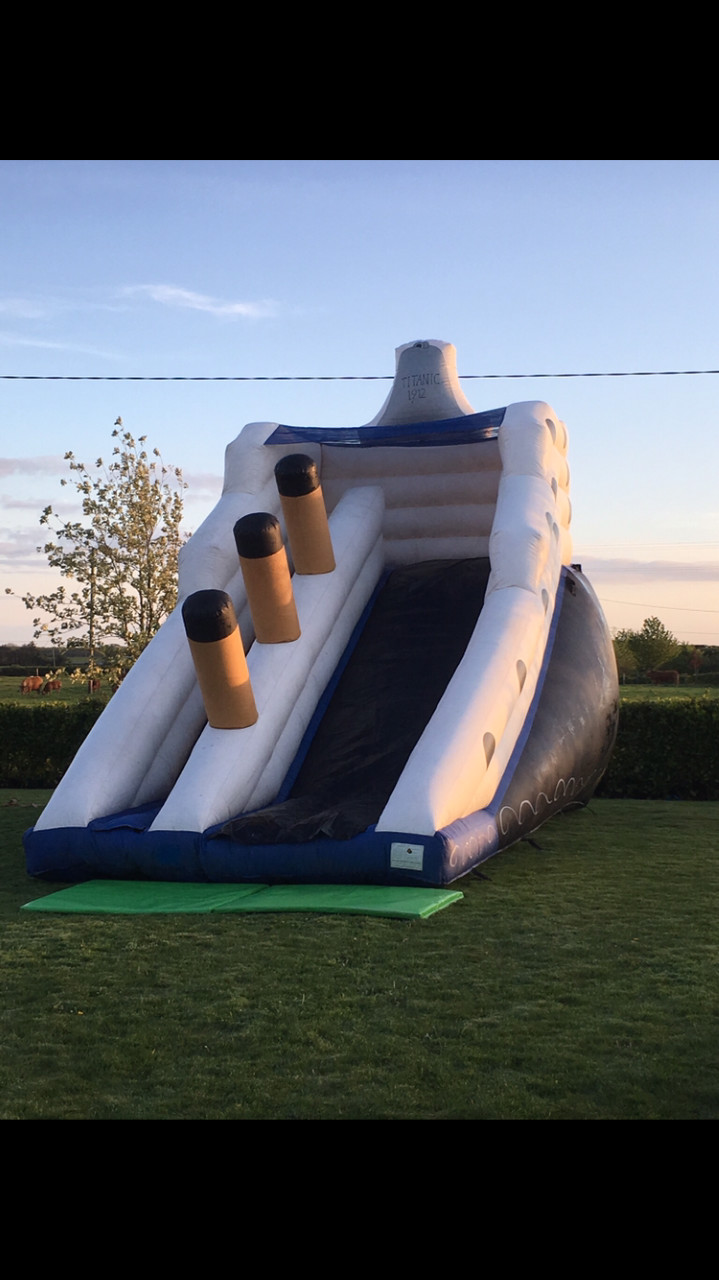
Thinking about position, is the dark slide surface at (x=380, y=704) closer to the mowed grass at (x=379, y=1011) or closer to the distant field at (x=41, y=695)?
the mowed grass at (x=379, y=1011)

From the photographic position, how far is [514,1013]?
10.7 feet

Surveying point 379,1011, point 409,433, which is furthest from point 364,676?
point 379,1011

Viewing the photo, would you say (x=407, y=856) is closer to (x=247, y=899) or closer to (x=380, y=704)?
(x=247, y=899)

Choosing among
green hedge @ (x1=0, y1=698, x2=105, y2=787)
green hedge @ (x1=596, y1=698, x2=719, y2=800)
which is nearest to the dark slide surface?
green hedge @ (x1=596, y1=698, x2=719, y2=800)

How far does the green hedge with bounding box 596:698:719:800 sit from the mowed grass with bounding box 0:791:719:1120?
374 cm

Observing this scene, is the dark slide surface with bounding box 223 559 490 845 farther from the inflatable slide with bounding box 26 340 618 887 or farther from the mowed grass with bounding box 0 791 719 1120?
the mowed grass with bounding box 0 791 719 1120

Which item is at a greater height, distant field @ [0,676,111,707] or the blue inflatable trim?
the blue inflatable trim

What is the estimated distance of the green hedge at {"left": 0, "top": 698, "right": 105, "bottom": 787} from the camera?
9867mm

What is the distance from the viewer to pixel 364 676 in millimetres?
6742

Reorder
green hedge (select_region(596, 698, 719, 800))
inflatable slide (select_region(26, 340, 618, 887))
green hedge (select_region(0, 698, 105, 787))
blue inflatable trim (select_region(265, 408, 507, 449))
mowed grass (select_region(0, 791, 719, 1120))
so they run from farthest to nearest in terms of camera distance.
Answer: green hedge (select_region(0, 698, 105, 787))
green hedge (select_region(596, 698, 719, 800))
blue inflatable trim (select_region(265, 408, 507, 449))
inflatable slide (select_region(26, 340, 618, 887))
mowed grass (select_region(0, 791, 719, 1120))

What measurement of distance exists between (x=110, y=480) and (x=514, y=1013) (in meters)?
10.9

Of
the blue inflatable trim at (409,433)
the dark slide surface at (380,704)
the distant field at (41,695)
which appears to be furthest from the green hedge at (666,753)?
the distant field at (41,695)

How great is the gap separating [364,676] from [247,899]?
7.03 feet

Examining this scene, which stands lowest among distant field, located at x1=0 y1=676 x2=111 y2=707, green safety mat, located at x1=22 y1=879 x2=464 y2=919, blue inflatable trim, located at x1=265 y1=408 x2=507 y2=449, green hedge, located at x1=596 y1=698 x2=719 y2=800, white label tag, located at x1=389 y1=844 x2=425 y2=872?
green safety mat, located at x1=22 y1=879 x2=464 y2=919
